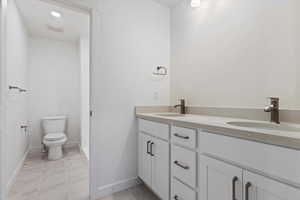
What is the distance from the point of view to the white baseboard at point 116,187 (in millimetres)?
1653

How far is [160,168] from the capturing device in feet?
4.77

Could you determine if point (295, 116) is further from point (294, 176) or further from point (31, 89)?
point (31, 89)

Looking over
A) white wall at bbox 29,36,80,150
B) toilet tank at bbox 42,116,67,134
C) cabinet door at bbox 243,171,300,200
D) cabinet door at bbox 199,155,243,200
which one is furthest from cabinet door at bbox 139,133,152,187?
white wall at bbox 29,36,80,150

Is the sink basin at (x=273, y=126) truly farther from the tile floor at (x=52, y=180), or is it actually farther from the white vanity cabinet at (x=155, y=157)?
the tile floor at (x=52, y=180)

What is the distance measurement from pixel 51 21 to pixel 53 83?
49.6 inches

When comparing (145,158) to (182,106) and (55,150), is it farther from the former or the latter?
(55,150)

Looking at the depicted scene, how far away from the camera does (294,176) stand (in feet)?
2.04

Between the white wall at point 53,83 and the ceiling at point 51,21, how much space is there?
0.25 meters

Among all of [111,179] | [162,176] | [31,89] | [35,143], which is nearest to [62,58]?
[31,89]

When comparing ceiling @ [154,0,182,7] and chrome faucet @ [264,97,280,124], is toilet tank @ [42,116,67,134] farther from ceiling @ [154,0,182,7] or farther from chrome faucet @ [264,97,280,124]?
chrome faucet @ [264,97,280,124]

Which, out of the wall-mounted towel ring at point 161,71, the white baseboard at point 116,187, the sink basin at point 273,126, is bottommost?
the white baseboard at point 116,187

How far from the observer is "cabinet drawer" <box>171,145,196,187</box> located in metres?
1.10

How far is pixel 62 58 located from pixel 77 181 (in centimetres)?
254

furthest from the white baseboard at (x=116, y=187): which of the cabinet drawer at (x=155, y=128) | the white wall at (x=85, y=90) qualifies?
the white wall at (x=85, y=90)
